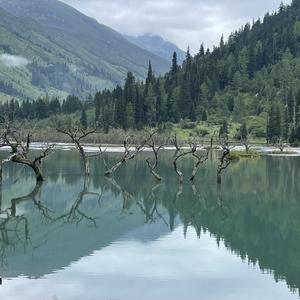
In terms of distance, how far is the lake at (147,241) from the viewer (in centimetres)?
2273

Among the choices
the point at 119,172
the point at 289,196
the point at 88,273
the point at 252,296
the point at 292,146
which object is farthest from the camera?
the point at 292,146

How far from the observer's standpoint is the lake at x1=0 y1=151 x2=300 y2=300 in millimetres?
22734

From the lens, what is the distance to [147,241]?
32250mm

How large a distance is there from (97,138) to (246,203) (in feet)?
464

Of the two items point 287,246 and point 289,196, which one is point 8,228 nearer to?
point 287,246

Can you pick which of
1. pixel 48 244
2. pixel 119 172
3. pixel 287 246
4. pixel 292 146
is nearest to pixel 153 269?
pixel 48 244

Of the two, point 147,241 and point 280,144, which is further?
point 280,144

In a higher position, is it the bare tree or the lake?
the bare tree

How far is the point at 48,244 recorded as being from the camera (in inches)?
1190

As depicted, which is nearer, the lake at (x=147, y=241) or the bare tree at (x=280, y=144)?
the lake at (x=147, y=241)

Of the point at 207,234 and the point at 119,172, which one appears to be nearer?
the point at 207,234

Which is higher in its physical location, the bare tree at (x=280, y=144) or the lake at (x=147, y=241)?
the bare tree at (x=280, y=144)

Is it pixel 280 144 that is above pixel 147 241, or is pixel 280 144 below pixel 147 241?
above

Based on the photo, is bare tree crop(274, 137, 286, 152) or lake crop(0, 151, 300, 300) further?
bare tree crop(274, 137, 286, 152)
